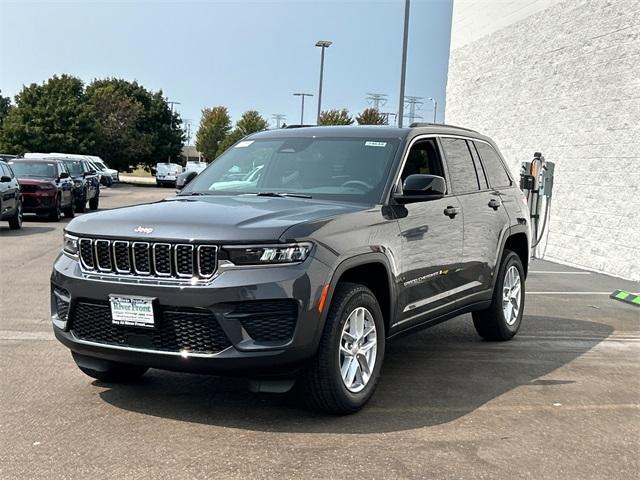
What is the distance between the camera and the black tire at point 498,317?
6.96 m

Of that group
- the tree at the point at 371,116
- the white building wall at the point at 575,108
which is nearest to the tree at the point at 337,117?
the tree at the point at 371,116

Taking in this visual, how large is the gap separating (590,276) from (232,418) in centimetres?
942

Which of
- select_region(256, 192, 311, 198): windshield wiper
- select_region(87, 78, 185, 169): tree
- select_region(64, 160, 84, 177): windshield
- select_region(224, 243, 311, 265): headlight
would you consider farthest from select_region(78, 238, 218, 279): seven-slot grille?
select_region(87, 78, 185, 169): tree

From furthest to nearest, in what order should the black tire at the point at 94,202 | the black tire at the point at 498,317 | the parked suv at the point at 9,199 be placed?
the black tire at the point at 94,202, the parked suv at the point at 9,199, the black tire at the point at 498,317

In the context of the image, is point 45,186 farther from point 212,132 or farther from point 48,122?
point 212,132

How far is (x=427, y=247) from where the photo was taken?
5.56 metres

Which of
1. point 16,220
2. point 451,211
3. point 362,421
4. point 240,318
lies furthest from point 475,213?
point 16,220

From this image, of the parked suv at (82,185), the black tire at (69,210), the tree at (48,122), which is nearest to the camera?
the black tire at (69,210)

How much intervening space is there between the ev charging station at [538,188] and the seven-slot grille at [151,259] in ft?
35.5

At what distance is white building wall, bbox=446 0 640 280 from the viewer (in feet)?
40.3

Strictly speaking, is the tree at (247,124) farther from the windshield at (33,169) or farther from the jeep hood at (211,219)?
the jeep hood at (211,219)

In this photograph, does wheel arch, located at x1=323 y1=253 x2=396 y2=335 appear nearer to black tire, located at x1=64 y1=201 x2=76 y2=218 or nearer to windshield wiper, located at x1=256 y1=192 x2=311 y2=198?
windshield wiper, located at x1=256 y1=192 x2=311 y2=198

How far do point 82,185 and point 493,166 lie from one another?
1764 cm

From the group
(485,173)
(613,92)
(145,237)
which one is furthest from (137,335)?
(613,92)
